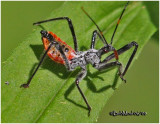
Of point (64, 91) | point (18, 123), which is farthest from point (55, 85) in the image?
point (18, 123)

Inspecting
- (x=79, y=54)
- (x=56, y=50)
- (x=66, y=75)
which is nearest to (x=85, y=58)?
(x=79, y=54)

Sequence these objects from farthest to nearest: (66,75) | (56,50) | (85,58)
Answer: (85,58), (66,75), (56,50)

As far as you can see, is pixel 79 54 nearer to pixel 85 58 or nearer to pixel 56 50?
pixel 85 58

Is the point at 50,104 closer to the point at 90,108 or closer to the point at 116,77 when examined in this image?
the point at 90,108

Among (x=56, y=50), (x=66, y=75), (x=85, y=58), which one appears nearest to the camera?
(x=56, y=50)

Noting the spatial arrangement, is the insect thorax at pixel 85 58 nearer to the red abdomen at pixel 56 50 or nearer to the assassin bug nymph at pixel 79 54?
the assassin bug nymph at pixel 79 54

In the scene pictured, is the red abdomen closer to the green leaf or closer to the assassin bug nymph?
the assassin bug nymph

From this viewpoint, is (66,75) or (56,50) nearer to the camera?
(56,50)

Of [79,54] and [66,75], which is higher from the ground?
[79,54]
